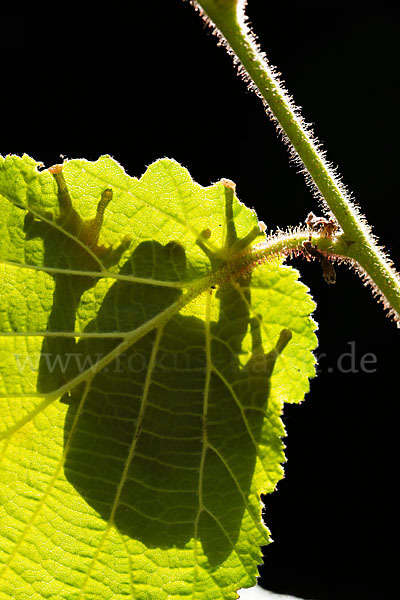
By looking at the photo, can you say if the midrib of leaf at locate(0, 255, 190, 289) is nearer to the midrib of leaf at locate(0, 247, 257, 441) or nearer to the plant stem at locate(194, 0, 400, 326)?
the midrib of leaf at locate(0, 247, 257, 441)

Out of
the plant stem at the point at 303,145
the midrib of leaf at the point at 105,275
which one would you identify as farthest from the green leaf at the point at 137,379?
the plant stem at the point at 303,145

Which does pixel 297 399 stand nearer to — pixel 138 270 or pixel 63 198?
pixel 138 270

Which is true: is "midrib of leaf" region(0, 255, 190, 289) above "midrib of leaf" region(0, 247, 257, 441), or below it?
above

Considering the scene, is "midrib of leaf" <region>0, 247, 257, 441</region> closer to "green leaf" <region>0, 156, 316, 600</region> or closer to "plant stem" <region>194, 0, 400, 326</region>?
"green leaf" <region>0, 156, 316, 600</region>

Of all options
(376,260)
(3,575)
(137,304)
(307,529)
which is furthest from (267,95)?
(307,529)

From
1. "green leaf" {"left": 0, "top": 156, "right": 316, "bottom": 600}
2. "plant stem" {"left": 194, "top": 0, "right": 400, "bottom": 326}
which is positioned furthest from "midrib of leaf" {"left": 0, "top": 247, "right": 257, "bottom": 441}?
"plant stem" {"left": 194, "top": 0, "right": 400, "bottom": 326}

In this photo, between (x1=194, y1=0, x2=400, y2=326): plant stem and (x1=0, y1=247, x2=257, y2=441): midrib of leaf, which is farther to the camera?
(x1=0, y1=247, x2=257, y2=441): midrib of leaf

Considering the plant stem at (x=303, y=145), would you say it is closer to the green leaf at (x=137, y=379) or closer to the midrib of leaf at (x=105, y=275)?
the green leaf at (x=137, y=379)
